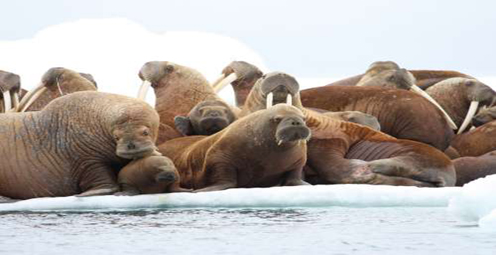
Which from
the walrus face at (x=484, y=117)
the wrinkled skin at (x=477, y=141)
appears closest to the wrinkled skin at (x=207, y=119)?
the wrinkled skin at (x=477, y=141)

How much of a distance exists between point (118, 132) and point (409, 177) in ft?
7.42

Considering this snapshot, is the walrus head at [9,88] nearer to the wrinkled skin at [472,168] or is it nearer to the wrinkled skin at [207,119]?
the wrinkled skin at [207,119]

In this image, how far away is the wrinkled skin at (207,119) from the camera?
1199 centimetres

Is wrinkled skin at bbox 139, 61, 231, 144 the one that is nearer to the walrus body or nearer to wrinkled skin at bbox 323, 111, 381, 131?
the walrus body

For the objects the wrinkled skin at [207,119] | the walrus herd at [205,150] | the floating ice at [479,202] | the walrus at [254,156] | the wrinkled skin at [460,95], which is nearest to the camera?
the floating ice at [479,202]

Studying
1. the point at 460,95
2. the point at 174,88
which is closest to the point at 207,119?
the point at 174,88

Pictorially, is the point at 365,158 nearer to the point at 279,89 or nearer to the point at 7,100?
the point at 279,89

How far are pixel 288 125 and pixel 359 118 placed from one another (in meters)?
2.20

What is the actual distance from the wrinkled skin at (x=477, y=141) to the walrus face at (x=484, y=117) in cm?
60

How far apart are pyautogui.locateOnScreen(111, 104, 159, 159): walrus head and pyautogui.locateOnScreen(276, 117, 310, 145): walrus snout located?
921mm

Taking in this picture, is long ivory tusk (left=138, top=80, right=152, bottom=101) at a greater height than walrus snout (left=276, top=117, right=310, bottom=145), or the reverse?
walrus snout (left=276, top=117, right=310, bottom=145)

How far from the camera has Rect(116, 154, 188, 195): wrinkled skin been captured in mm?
10352

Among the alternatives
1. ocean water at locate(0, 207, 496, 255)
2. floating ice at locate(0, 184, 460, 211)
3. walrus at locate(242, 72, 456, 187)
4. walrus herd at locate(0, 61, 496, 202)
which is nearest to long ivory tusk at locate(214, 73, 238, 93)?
→ walrus herd at locate(0, 61, 496, 202)

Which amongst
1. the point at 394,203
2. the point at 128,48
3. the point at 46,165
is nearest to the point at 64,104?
the point at 46,165
